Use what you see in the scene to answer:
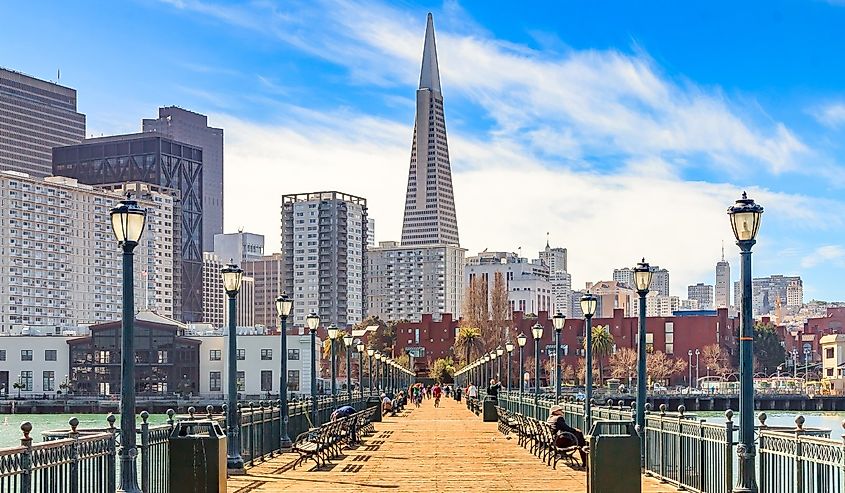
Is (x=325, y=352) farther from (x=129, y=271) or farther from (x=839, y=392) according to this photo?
(x=129, y=271)

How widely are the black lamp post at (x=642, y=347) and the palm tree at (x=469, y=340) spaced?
114 meters

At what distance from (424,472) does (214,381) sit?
10467 cm

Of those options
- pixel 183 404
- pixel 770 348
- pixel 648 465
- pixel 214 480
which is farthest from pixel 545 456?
pixel 770 348

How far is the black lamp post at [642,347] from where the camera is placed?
72.5 ft

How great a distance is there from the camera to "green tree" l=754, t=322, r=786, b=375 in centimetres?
15400

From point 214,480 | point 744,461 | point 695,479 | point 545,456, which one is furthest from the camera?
point 545,456

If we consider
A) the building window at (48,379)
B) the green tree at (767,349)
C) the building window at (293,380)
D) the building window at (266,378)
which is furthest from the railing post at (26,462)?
the green tree at (767,349)

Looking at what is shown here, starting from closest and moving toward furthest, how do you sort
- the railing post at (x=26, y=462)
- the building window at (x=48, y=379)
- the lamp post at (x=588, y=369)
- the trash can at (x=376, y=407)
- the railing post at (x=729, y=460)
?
1. the railing post at (x=26, y=462)
2. the railing post at (x=729, y=460)
3. the lamp post at (x=588, y=369)
4. the trash can at (x=376, y=407)
5. the building window at (x=48, y=379)

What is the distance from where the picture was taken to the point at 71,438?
1332 centimetres

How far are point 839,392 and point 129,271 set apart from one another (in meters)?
135

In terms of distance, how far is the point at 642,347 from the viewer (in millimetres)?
22297

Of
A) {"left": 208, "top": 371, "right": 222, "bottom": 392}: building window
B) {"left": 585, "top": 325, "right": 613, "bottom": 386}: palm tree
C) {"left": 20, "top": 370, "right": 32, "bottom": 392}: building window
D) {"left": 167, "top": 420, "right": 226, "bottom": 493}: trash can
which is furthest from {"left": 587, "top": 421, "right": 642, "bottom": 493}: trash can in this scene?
{"left": 20, "top": 370, "right": 32, "bottom": 392}: building window

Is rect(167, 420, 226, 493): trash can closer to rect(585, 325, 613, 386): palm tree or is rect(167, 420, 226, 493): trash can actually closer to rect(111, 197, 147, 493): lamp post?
rect(111, 197, 147, 493): lamp post

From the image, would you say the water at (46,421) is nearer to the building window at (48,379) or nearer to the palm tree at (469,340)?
the building window at (48,379)
